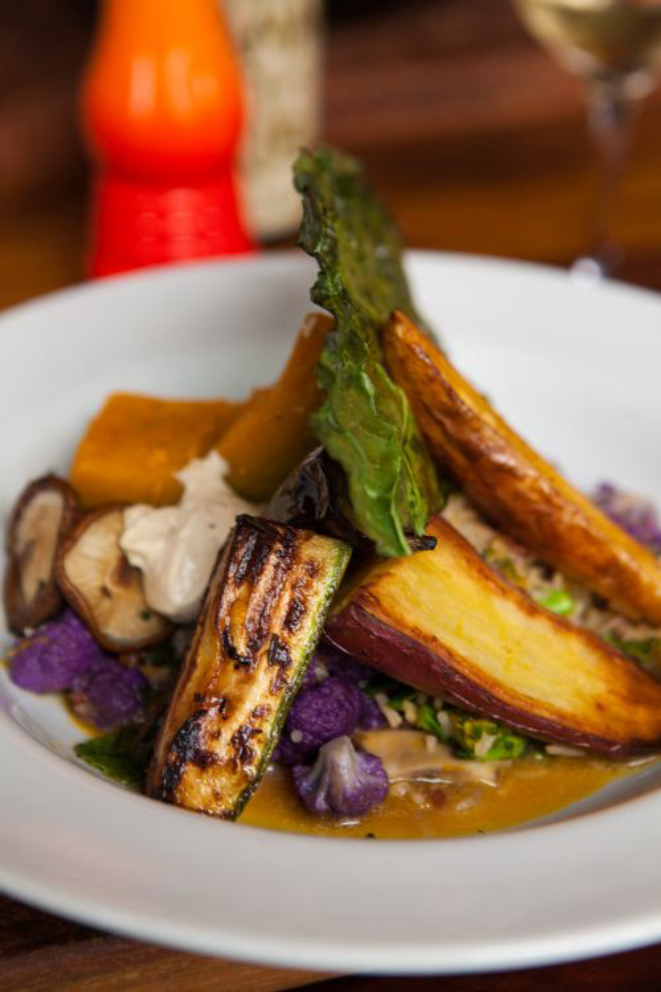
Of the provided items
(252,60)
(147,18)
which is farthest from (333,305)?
(252,60)

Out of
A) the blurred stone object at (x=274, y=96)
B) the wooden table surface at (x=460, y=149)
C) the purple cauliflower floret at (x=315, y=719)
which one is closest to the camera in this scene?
the purple cauliflower floret at (x=315, y=719)

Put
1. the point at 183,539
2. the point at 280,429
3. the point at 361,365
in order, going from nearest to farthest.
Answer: the point at 361,365, the point at 183,539, the point at 280,429

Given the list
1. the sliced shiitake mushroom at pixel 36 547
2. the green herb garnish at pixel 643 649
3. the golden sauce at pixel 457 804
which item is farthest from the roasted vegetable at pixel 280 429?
the green herb garnish at pixel 643 649

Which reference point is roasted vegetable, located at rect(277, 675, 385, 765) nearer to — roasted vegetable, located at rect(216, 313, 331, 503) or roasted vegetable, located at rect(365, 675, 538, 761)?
roasted vegetable, located at rect(365, 675, 538, 761)

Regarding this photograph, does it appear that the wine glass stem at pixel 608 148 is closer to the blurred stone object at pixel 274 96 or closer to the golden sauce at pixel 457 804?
the blurred stone object at pixel 274 96

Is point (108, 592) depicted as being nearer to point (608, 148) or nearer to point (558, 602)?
point (558, 602)

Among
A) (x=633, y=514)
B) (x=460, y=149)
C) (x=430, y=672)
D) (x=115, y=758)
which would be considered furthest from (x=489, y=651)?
(x=460, y=149)

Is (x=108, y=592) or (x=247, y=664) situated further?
(x=108, y=592)

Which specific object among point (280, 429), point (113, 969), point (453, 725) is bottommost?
point (113, 969)
